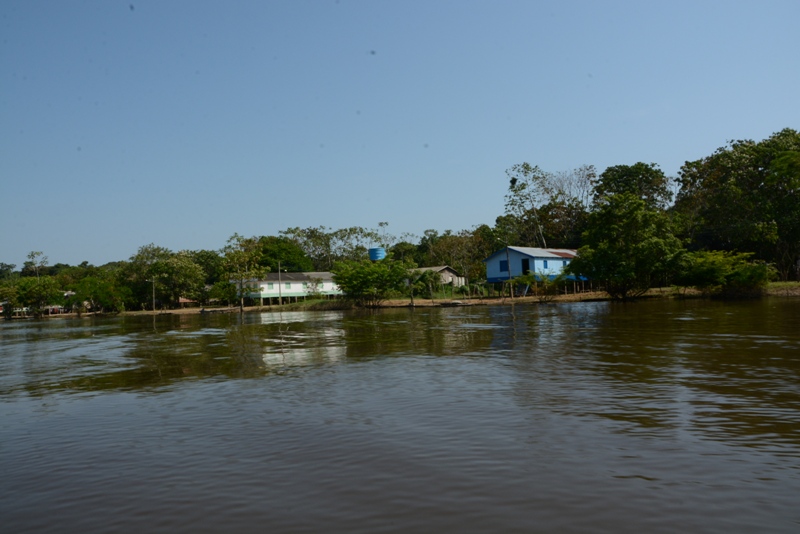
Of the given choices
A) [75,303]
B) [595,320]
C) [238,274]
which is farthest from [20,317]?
[595,320]

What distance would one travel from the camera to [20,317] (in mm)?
107500

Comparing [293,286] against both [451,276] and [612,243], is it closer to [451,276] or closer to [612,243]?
[451,276]

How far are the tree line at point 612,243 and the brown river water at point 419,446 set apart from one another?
37.7m

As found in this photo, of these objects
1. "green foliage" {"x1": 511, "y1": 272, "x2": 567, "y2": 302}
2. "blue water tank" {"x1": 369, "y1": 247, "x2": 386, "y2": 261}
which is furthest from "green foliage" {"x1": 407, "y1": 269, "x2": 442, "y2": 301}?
"blue water tank" {"x1": 369, "y1": 247, "x2": 386, "y2": 261}

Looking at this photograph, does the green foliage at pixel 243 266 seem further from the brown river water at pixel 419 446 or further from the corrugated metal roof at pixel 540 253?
the brown river water at pixel 419 446

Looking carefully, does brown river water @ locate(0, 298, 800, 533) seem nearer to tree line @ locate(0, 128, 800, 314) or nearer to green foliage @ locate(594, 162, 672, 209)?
tree line @ locate(0, 128, 800, 314)

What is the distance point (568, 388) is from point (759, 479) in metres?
6.23

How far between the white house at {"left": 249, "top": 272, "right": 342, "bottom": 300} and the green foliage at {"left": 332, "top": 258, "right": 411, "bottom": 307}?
17.7m

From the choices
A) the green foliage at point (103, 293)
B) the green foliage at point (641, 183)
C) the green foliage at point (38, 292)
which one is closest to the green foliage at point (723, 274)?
the green foliage at point (641, 183)

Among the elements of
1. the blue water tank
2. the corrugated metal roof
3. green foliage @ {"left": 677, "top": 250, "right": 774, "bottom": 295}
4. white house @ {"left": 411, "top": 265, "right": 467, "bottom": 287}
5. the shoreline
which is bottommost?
the shoreline

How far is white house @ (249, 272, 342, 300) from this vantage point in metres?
92.3

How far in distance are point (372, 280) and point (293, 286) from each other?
27.4m

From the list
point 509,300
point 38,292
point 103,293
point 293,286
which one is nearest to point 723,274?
point 509,300

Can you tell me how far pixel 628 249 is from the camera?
54438 millimetres
